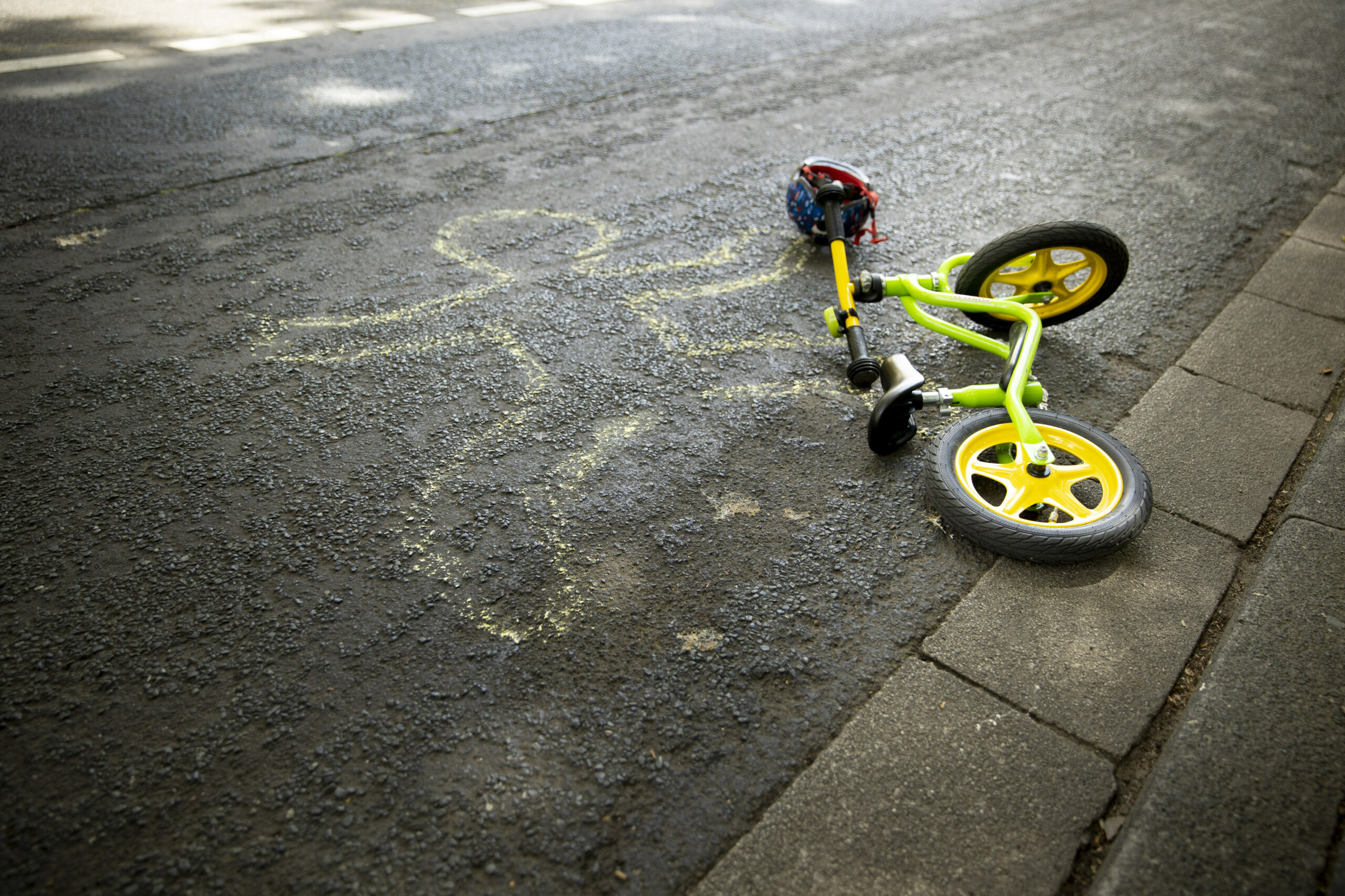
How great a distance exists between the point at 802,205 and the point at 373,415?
222 cm

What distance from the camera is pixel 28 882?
162 centimetres

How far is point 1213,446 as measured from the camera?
2.83 meters

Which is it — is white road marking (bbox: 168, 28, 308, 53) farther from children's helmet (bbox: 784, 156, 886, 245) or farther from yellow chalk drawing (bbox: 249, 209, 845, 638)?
children's helmet (bbox: 784, 156, 886, 245)

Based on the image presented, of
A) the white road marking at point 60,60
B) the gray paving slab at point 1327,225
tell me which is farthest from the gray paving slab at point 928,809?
the white road marking at point 60,60

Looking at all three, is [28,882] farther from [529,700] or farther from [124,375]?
[124,375]

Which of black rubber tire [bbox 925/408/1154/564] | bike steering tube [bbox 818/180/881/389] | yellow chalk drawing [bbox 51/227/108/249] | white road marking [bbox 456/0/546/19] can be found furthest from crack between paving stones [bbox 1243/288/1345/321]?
white road marking [bbox 456/0/546/19]

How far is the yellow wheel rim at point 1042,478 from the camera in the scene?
97.4 inches

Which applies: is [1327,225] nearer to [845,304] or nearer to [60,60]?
[845,304]

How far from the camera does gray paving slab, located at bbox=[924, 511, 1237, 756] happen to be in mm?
2016

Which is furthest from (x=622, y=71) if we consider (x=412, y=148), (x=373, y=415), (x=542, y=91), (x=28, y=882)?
(x=28, y=882)

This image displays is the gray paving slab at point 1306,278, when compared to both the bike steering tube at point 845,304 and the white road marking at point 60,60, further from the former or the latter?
the white road marking at point 60,60

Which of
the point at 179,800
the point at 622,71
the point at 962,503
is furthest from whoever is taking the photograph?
the point at 622,71

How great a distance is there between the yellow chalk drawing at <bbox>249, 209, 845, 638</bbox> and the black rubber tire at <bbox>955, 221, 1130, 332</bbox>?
0.67 m

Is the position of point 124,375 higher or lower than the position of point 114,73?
lower
